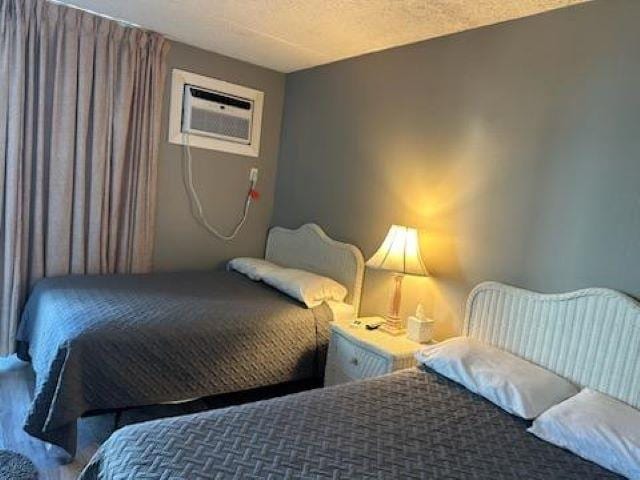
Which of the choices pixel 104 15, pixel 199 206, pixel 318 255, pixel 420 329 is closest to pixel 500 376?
pixel 420 329

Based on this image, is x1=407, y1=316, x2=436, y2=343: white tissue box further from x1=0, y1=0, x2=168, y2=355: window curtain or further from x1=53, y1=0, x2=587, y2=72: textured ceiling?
x1=0, y1=0, x2=168, y2=355: window curtain

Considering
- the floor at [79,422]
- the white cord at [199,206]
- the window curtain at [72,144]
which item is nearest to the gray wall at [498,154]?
the white cord at [199,206]

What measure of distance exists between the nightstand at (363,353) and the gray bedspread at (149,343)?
5.5 inches

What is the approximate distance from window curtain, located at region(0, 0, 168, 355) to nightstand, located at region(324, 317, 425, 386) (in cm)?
158

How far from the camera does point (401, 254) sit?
2.53 m

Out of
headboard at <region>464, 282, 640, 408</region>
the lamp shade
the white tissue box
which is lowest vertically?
the white tissue box

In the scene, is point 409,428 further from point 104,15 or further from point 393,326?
point 104,15

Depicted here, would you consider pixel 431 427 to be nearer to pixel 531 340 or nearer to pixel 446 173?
pixel 531 340

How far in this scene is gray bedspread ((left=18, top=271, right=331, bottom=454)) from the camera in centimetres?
201

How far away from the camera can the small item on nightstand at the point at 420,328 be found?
2461mm

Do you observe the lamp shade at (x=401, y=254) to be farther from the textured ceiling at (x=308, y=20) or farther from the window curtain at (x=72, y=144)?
the window curtain at (x=72, y=144)

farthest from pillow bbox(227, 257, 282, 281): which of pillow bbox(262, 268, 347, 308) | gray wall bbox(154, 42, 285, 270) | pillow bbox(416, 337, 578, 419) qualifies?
pillow bbox(416, 337, 578, 419)

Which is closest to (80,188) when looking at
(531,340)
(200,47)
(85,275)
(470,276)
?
(85,275)

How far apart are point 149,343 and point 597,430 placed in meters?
1.83
